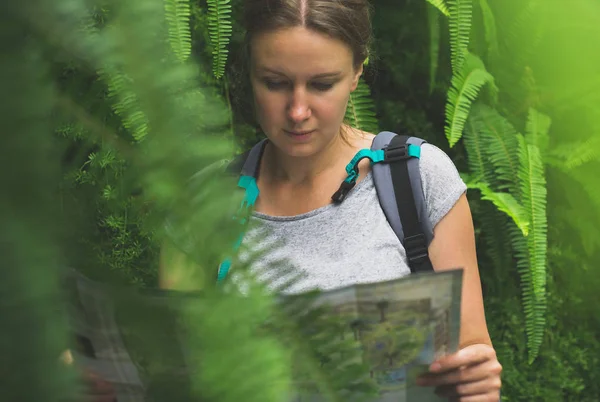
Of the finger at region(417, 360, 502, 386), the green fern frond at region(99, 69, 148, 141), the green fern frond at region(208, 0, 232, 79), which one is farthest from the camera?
the green fern frond at region(208, 0, 232, 79)

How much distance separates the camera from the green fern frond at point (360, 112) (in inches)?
93.1

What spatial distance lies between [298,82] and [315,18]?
0.13m

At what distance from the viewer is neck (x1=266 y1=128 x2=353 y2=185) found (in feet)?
5.03

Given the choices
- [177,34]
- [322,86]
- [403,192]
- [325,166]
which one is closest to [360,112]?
[325,166]

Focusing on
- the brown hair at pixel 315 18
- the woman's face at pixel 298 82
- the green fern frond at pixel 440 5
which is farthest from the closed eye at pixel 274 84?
the green fern frond at pixel 440 5

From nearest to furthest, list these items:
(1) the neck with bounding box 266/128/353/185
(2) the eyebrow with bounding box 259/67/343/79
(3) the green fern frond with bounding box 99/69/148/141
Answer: (3) the green fern frond with bounding box 99/69/148/141 < (2) the eyebrow with bounding box 259/67/343/79 < (1) the neck with bounding box 266/128/353/185

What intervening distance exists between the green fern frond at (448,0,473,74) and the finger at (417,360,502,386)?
1.47 m

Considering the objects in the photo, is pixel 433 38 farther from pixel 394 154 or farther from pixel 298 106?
pixel 298 106

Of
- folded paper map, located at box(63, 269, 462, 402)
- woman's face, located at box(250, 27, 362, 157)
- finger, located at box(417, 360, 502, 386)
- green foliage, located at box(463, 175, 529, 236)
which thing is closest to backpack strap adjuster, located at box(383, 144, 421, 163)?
woman's face, located at box(250, 27, 362, 157)

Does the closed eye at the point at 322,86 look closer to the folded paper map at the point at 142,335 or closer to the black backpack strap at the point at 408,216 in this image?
the black backpack strap at the point at 408,216

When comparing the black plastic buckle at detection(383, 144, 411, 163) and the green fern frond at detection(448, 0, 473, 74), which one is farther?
the green fern frond at detection(448, 0, 473, 74)

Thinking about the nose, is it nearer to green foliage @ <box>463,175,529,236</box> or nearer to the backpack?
the backpack

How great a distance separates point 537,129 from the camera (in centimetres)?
257

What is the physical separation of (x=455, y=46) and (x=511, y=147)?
0.43 m
